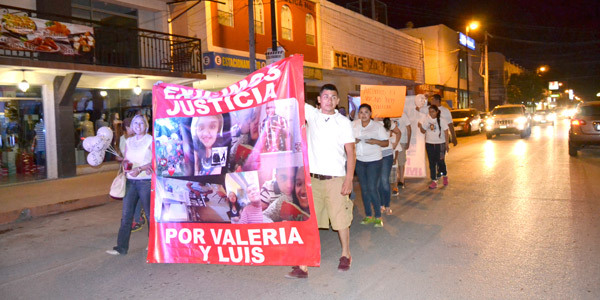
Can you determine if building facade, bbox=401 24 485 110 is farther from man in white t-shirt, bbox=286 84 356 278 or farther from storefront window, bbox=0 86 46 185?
man in white t-shirt, bbox=286 84 356 278

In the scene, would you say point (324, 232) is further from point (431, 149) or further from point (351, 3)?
point (351, 3)

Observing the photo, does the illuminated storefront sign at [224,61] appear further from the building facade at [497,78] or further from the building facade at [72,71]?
the building facade at [497,78]

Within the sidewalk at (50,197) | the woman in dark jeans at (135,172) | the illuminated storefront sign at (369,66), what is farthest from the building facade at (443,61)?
the woman in dark jeans at (135,172)

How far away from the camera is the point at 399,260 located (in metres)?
5.11

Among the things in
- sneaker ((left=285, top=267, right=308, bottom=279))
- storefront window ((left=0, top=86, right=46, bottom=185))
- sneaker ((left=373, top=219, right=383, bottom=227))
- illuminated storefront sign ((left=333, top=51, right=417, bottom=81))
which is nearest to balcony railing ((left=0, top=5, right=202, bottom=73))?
storefront window ((left=0, top=86, right=46, bottom=185))

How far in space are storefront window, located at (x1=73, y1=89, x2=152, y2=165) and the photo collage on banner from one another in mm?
10120

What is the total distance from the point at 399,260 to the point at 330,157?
141 centimetres

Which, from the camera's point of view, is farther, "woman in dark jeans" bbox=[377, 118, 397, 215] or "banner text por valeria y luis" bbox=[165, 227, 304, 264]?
"woman in dark jeans" bbox=[377, 118, 397, 215]

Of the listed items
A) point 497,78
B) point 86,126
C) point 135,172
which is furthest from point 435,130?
point 497,78

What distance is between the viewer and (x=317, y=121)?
15.4 feet

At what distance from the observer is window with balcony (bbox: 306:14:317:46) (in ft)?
71.6

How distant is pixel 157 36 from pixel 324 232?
1157cm

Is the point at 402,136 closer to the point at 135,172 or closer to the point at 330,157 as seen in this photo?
the point at 330,157

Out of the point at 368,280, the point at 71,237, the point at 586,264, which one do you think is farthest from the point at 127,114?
the point at 586,264
